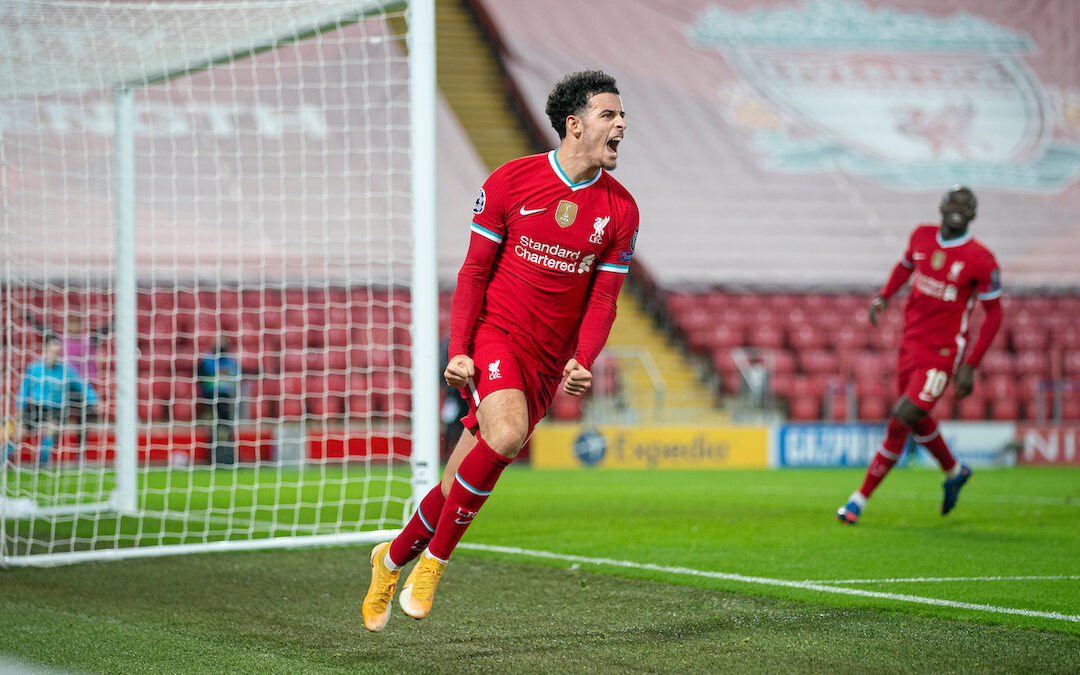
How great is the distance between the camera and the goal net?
24.9ft

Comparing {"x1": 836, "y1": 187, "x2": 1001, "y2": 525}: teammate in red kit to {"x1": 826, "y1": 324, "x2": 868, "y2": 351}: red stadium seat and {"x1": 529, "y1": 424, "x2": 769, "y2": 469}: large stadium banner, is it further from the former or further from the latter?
{"x1": 826, "y1": 324, "x2": 868, "y2": 351}: red stadium seat

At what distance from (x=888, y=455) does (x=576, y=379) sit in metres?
4.66

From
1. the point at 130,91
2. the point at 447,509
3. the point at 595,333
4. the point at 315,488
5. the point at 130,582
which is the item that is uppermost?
the point at 130,91

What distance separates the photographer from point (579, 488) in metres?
11.5

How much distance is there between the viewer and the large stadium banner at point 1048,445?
51.2 feet

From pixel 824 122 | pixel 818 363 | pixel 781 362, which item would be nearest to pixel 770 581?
pixel 781 362

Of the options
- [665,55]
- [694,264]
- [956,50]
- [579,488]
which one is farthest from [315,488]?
[956,50]

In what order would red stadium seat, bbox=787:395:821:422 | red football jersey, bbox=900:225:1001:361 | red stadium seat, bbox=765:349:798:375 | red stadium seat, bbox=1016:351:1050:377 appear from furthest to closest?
red stadium seat, bbox=1016:351:1050:377, red stadium seat, bbox=765:349:798:375, red stadium seat, bbox=787:395:821:422, red football jersey, bbox=900:225:1001:361

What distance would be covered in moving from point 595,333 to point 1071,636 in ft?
6.85

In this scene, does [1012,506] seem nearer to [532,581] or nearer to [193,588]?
[532,581]

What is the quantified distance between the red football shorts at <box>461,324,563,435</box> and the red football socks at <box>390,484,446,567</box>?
301 millimetres

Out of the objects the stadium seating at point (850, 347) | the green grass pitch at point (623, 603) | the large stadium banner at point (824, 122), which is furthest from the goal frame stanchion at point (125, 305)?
the large stadium banner at point (824, 122)

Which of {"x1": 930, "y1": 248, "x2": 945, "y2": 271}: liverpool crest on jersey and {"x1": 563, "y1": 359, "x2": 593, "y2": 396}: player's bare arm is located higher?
{"x1": 930, "y1": 248, "x2": 945, "y2": 271}: liverpool crest on jersey

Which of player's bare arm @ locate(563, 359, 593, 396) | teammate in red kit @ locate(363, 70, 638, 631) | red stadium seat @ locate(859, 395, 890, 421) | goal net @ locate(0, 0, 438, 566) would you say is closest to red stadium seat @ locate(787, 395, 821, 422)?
red stadium seat @ locate(859, 395, 890, 421)
